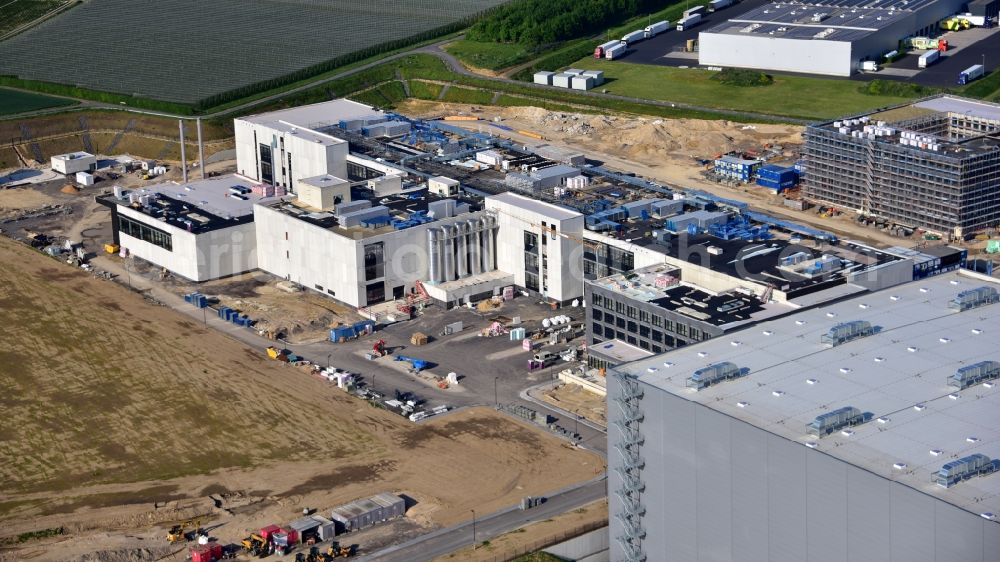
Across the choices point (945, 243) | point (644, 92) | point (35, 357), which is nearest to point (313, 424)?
point (35, 357)

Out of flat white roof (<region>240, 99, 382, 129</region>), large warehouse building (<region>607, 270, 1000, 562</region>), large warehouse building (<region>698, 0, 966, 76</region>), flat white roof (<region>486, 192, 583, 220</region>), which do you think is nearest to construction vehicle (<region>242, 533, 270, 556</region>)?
large warehouse building (<region>607, 270, 1000, 562</region>)

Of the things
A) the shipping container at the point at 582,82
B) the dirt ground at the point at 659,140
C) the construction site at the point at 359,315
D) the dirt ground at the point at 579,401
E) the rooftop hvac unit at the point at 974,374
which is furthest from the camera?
the shipping container at the point at 582,82

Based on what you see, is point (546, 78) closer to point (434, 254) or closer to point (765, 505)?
point (434, 254)

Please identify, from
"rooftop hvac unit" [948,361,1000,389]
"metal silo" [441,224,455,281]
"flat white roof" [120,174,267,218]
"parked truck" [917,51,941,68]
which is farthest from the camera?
"parked truck" [917,51,941,68]

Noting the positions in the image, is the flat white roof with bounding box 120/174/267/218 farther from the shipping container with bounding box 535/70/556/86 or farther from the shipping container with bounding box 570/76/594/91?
the shipping container with bounding box 570/76/594/91

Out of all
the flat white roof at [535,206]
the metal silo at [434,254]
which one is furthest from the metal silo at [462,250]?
the flat white roof at [535,206]

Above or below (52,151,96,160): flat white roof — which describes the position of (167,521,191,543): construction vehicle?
below

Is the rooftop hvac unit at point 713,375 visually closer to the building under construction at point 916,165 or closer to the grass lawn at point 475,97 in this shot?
the building under construction at point 916,165
